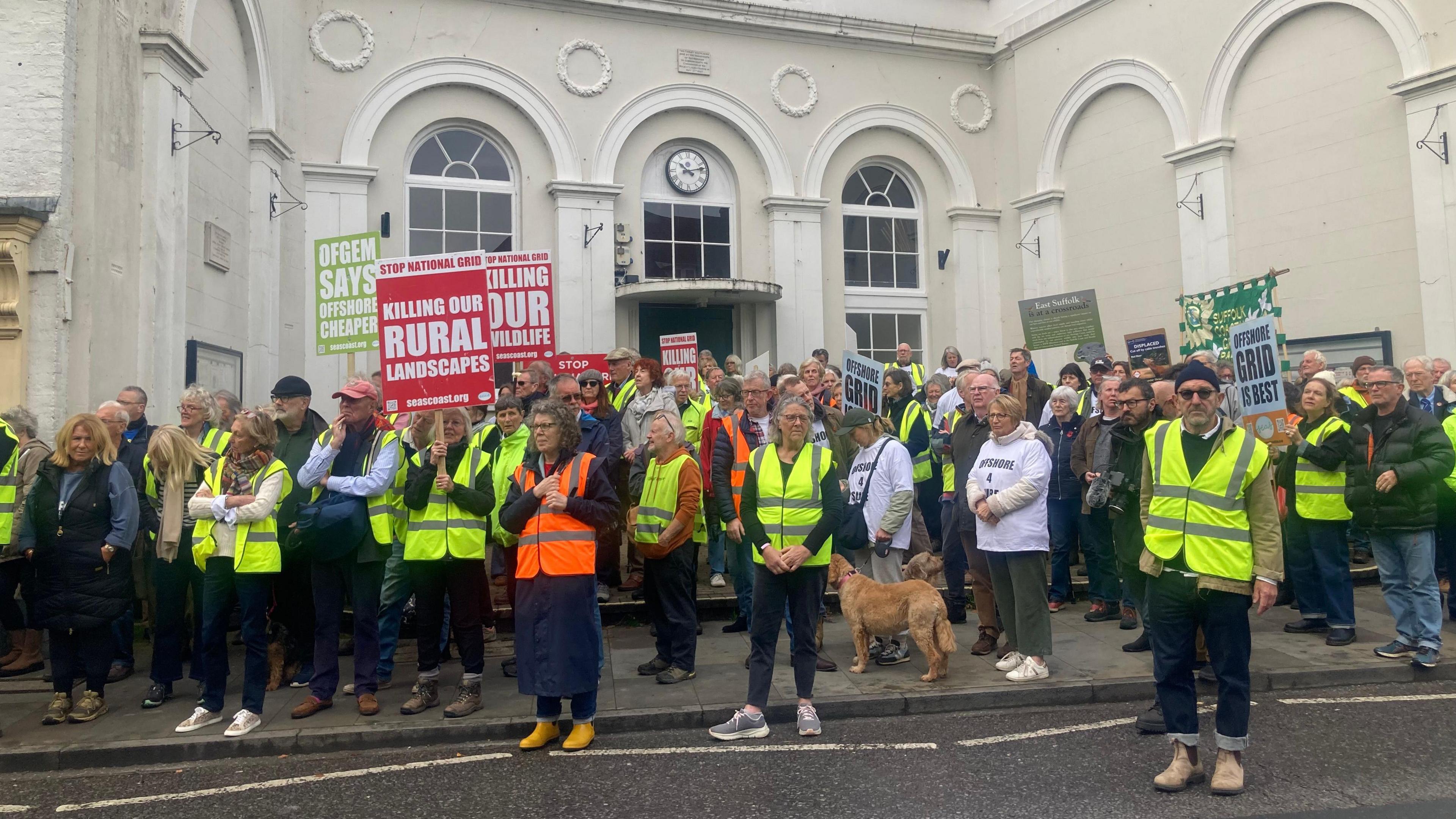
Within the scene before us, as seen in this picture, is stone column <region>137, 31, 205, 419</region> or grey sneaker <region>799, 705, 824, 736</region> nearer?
grey sneaker <region>799, 705, 824, 736</region>

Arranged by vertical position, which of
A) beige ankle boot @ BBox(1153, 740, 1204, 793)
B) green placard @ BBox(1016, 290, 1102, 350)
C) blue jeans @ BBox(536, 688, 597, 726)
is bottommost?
beige ankle boot @ BBox(1153, 740, 1204, 793)

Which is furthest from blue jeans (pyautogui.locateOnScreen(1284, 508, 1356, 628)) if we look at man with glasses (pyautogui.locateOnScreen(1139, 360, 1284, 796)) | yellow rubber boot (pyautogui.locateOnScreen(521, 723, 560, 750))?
yellow rubber boot (pyautogui.locateOnScreen(521, 723, 560, 750))

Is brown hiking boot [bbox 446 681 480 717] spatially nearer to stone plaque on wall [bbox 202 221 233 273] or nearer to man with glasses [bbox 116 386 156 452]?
man with glasses [bbox 116 386 156 452]

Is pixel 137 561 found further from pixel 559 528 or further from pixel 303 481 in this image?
pixel 559 528

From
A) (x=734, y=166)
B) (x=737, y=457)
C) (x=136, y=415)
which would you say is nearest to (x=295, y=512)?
(x=136, y=415)

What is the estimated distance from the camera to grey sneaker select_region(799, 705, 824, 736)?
5695mm

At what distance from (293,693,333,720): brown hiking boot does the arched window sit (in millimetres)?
10302

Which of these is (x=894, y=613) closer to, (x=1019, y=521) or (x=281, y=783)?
(x=1019, y=521)

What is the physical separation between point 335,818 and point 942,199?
16158 mm

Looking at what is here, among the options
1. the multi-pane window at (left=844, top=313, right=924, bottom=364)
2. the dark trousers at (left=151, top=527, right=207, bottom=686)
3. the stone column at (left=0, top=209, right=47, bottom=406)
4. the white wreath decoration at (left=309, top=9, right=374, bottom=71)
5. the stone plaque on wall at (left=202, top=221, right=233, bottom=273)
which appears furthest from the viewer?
the multi-pane window at (left=844, top=313, right=924, bottom=364)

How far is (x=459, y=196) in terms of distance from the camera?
15.8m

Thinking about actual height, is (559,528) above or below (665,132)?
below

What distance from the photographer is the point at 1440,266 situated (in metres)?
12.0

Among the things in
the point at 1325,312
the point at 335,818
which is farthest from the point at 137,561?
the point at 1325,312
